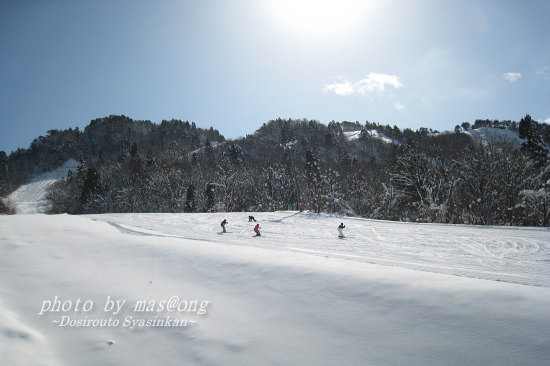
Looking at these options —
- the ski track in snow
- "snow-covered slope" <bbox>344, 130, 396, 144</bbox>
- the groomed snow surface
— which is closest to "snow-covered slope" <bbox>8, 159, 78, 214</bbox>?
the ski track in snow

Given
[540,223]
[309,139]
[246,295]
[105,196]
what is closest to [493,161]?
[540,223]

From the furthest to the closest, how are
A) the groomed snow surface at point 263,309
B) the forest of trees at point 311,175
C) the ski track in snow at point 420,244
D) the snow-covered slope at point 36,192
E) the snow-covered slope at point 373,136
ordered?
the snow-covered slope at point 373,136 → the snow-covered slope at point 36,192 → the forest of trees at point 311,175 → the ski track in snow at point 420,244 → the groomed snow surface at point 263,309

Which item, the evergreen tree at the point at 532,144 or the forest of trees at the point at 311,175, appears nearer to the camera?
the forest of trees at the point at 311,175

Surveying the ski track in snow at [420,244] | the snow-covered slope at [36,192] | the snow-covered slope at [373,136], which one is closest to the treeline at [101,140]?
the snow-covered slope at [36,192]

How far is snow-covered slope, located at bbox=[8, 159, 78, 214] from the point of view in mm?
76125

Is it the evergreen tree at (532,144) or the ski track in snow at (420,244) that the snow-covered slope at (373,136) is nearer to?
the evergreen tree at (532,144)

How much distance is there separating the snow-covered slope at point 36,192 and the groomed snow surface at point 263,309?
80818 mm

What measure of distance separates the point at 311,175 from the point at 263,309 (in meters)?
45.0

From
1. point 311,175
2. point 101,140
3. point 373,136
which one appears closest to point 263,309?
point 311,175

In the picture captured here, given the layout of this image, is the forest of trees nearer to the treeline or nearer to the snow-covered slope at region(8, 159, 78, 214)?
the treeline

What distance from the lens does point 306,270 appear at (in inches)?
270

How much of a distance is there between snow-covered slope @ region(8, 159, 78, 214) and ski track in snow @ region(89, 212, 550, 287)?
7760cm

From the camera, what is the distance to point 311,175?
164 ft

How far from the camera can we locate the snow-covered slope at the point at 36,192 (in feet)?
250
